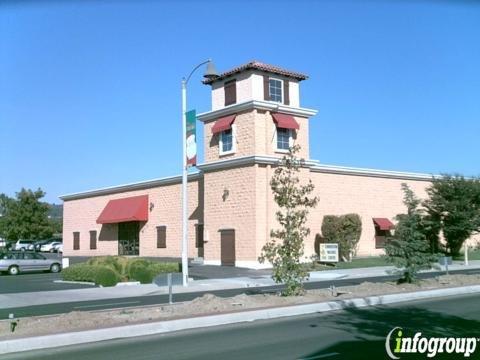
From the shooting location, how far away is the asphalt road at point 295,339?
949 centimetres

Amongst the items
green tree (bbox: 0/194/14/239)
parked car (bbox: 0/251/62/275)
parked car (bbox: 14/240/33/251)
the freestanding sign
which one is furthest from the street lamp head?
green tree (bbox: 0/194/14/239)

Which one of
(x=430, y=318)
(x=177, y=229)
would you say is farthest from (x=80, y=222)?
(x=430, y=318)

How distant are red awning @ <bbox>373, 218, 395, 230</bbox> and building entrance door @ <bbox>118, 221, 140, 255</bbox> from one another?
17905 mm

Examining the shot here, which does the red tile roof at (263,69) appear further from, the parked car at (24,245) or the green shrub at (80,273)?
the parked car at (24,245)

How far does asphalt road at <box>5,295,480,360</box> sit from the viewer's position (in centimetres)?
949

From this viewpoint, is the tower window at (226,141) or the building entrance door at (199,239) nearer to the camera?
the tower window at (226,141)

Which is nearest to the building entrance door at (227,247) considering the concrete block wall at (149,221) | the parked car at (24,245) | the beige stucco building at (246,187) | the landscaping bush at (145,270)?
the beige stucco building at (246,187)

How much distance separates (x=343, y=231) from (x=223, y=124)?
993 centimetres

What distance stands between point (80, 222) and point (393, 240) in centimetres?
3749

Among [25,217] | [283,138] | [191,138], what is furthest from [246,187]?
[25,217]

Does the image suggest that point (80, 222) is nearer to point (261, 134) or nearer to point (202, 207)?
point (202, 207)

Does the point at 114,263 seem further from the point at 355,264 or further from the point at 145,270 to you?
the point at 355,264

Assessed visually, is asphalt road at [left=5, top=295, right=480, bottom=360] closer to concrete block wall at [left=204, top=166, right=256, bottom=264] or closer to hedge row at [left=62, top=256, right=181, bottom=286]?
hedge row at [left=62, top=256, right=181, bottom=286]

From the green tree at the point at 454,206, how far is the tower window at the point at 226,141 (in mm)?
13750
